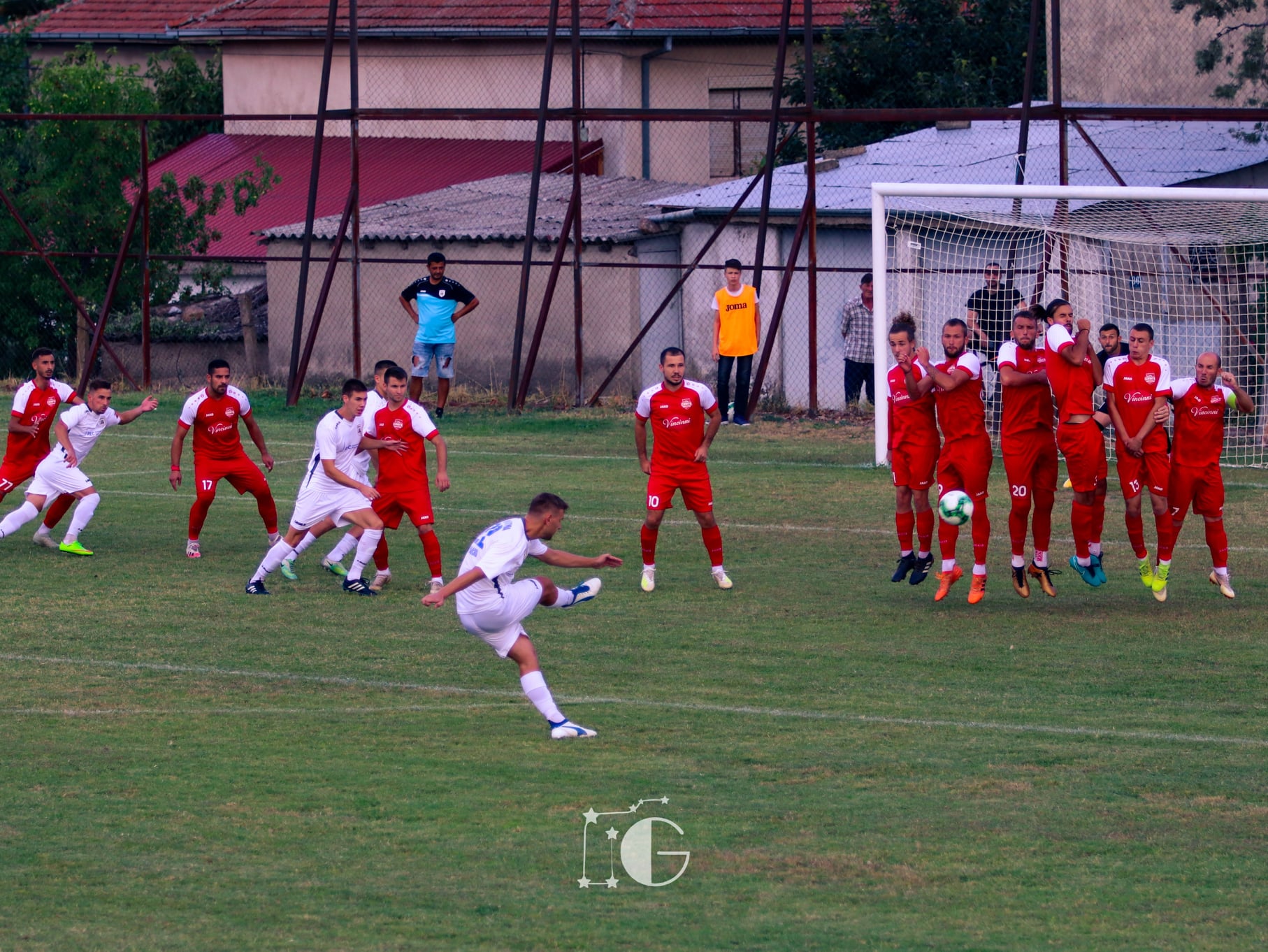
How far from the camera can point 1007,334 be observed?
1867 centimetres

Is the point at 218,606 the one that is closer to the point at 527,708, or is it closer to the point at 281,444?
the point at 527,708

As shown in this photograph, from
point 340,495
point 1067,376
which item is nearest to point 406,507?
point 340,495

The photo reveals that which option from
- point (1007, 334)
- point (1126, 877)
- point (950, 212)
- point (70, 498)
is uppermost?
point (950, 212)

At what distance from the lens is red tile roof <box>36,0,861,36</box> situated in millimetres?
31438

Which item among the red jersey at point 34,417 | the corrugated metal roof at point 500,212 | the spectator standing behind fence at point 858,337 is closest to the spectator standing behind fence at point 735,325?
the spectator standing behind fence at point 858,337

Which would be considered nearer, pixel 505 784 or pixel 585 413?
pixel 505 784

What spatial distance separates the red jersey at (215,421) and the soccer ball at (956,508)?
5.78 metres

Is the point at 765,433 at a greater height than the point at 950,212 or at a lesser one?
lesser

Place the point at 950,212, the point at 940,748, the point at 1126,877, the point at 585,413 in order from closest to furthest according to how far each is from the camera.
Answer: the point at 1126,877
the point at 940,748
the point at 950,212
the point at 585,413

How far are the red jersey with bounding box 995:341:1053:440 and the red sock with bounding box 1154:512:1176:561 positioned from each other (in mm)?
1036

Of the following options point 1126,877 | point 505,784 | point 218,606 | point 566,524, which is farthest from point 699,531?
point 1126,877

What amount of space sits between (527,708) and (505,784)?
1546mm

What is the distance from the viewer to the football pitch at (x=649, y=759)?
21.2 ft

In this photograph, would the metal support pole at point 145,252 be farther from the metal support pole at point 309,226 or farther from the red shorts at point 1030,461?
the red shorts at point 1030,461
